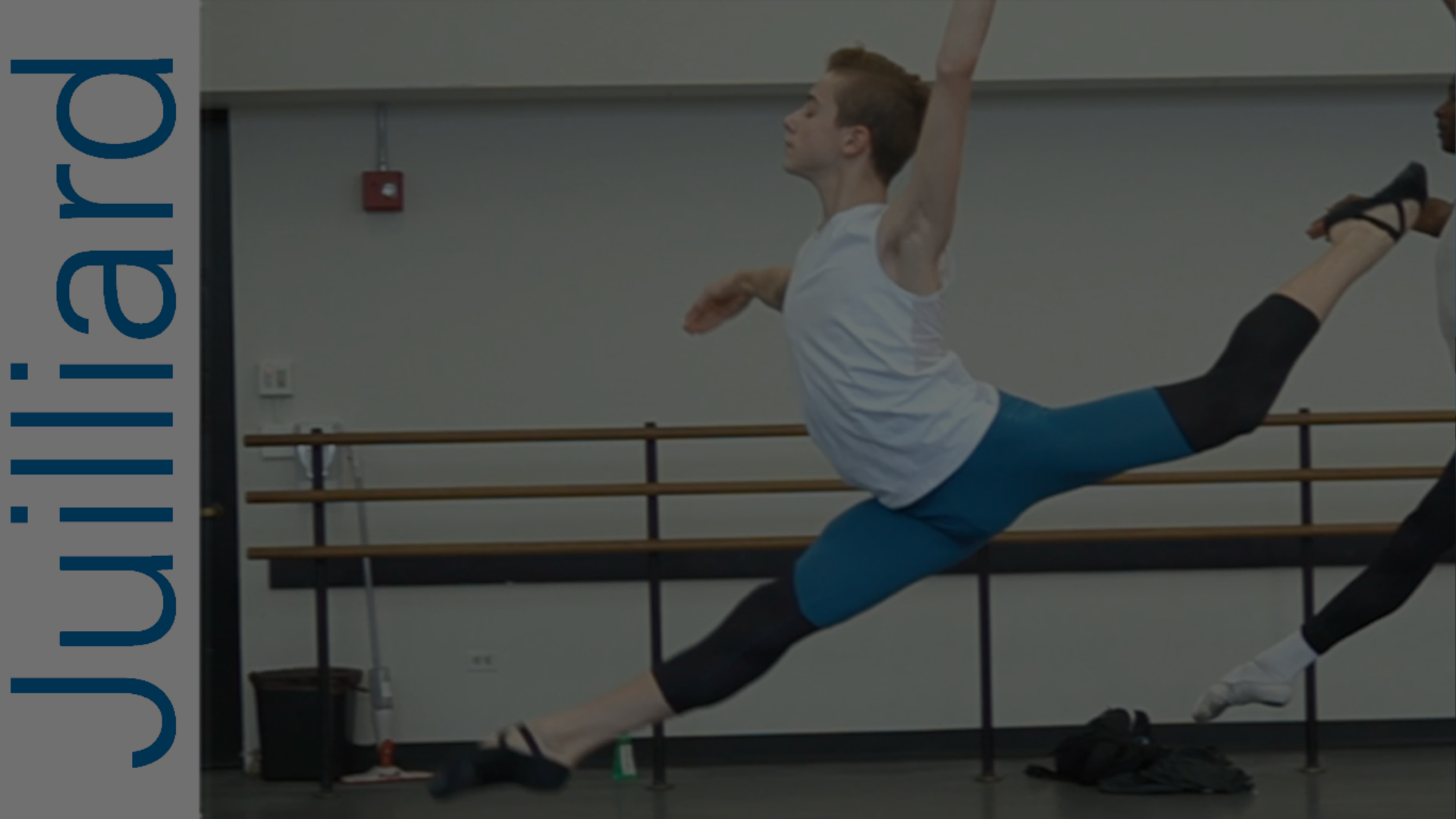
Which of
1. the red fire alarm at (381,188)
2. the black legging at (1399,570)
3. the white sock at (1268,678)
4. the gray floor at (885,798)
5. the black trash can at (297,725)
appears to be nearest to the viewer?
the black legging at (1399,570)

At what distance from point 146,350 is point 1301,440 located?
386cm

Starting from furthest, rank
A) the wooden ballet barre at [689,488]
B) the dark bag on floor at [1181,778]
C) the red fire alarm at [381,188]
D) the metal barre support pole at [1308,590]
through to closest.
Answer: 1. the red fire alarm at [381,188]
2. the metal barre support pole at [1308,590]
3. the wooden ballet barre at [689,488]
4. the dark bag on floor at [1181,778]

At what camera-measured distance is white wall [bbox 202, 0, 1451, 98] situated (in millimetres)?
6051

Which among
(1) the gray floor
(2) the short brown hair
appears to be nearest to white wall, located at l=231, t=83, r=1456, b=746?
(1) the gray floor

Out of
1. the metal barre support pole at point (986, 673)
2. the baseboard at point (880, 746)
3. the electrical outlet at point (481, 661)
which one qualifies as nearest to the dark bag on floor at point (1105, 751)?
the metal barre support pole at point (986, 673)

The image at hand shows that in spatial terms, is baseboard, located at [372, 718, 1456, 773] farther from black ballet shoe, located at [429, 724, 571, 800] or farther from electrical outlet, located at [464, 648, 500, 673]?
black ballet shoe, located at [429, 724, 571, 800]

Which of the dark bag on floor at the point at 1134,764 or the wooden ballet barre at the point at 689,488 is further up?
the wooden ballet barre at the point at 689,488

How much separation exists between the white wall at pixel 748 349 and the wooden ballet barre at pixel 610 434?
17.4 inches

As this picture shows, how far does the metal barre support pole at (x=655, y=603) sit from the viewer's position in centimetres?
596

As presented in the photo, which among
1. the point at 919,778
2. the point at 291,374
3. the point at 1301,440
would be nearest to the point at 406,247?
the point at 291,374

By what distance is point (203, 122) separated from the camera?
20.9ft

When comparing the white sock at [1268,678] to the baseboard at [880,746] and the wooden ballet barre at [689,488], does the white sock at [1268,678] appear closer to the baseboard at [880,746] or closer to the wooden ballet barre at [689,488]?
the wooden ballet barre at [689,488]

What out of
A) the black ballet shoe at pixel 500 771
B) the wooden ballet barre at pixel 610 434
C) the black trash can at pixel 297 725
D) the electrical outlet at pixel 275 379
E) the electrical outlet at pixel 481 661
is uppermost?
the electrical outlet at pixel 275 379

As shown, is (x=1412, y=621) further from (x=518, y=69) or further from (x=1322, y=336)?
(x=518, y=69)
